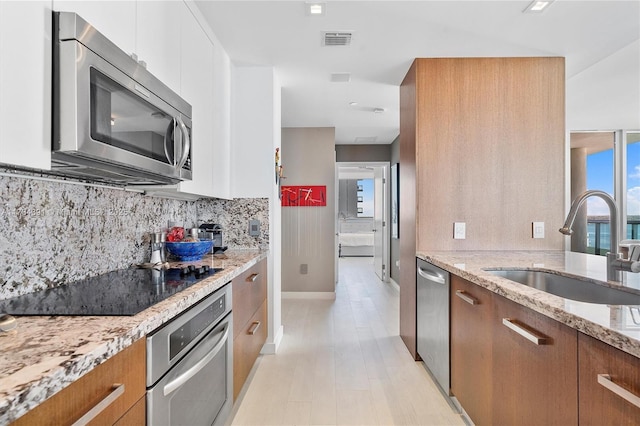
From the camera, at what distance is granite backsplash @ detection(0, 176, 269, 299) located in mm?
1213

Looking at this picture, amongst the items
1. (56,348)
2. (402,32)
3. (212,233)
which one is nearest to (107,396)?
(56,348)

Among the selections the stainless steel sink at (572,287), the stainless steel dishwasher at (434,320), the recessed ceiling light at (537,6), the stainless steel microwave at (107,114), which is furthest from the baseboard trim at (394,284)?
the stainless steel microwave at (107,114)

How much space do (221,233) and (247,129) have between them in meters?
0.90

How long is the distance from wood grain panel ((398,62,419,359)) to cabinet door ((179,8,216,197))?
1.53 meters

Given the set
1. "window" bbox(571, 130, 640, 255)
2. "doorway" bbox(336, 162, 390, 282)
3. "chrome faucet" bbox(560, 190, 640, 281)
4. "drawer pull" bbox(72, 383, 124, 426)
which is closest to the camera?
"drawer pull" bbox(72, 383, 124, 426)

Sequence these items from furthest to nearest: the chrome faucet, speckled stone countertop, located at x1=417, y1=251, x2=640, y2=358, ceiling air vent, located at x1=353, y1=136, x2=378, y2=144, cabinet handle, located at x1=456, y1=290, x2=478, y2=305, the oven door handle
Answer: ceiling air vent, located at x1=353, y1=136, x2=378, y2=144, cabinet handle, located at x1=456, y1=290, x2=478, y2=305, the chrome faucet, the oven door handle, speckled stone countertop, located at x1=417, y1=251, x2=640, y2=358

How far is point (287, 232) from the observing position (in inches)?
202

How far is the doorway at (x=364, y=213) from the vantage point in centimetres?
616

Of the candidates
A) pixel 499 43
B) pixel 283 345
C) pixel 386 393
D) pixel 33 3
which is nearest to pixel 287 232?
pixel 283 345

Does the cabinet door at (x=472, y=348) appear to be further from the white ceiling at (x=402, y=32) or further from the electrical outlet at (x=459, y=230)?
the white ceiling at (x=402, y=32)

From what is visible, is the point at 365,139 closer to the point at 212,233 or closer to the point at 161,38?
the point at 212,233

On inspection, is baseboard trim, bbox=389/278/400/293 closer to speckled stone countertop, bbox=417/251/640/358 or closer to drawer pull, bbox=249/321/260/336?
speckled stone countertop, bbox=417/251/640/358

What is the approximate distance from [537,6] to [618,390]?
2112 millimetres

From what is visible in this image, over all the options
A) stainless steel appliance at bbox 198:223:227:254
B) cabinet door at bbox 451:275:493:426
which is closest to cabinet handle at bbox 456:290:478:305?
cabinet door at bbox 451:275:493:426
